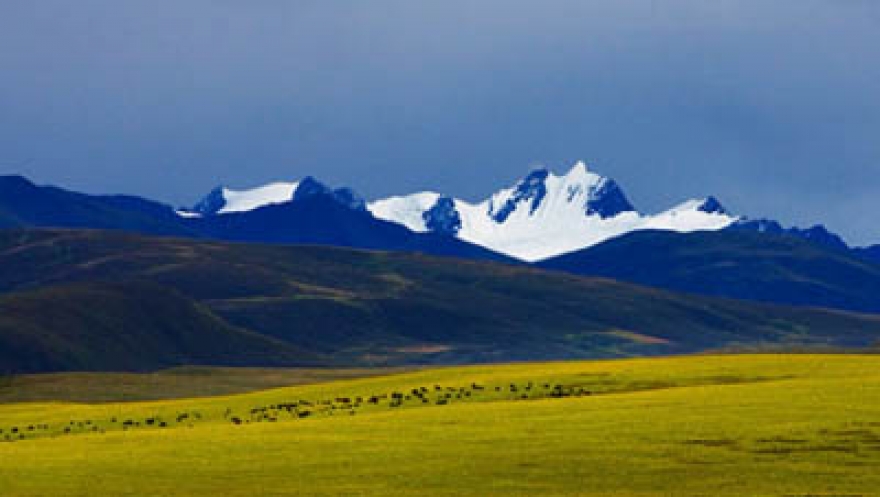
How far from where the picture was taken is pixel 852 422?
61062 millimetres

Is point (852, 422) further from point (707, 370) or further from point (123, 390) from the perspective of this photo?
point (123, 390)

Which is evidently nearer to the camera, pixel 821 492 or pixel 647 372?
pixel 821 492

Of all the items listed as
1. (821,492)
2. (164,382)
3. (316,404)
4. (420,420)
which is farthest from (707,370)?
(164,382)

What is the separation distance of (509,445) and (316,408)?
26598 mm

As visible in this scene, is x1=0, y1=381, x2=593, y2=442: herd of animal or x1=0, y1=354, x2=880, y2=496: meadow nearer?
x1=0, y1=354, x2=880, y2=496: meadow

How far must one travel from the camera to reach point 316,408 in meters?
84.9

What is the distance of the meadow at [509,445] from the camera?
170ft

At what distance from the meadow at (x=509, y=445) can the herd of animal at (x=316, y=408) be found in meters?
0.21

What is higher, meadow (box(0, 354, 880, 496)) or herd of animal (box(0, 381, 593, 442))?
herd of animal (box(0, 381, 593, 442))

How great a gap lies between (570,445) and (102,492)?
1628 cm

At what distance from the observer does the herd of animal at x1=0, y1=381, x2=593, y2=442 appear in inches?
3196

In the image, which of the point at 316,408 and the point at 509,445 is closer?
the point at 509,445

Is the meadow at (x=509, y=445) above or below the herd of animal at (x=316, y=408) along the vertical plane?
below

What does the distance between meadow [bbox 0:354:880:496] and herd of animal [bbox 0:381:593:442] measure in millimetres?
210
